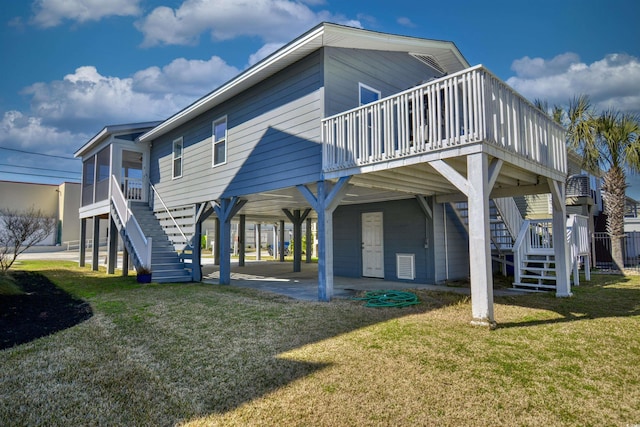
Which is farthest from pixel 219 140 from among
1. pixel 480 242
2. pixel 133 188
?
pixel 480 242

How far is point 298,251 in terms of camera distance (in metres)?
13.5

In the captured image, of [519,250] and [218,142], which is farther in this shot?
[218,142]

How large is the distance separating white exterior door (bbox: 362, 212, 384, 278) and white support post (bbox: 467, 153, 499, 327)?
573cm

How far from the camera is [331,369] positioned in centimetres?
337

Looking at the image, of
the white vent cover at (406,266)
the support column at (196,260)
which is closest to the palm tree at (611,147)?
the white vent cover at (406,266)

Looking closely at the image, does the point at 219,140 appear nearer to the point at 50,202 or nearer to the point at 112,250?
the point at 112,250

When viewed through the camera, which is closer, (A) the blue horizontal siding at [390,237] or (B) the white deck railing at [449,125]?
(B) the white deck railing at [449,125]

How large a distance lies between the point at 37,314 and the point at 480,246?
6.94 meters

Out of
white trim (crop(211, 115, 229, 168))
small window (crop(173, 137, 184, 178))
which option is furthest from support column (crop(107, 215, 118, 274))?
white trim (crop(211, 115, 229, 168))

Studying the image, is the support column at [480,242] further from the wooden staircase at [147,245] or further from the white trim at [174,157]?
the white trim at [174,157]

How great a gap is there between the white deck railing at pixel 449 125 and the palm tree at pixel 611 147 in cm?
597

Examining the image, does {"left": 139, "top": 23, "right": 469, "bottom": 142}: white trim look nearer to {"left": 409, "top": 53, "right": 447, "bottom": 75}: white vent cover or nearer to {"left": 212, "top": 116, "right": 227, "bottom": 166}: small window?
{"left": 409, "top": 53, "right": 447, "bottom": 75}: white vent cover

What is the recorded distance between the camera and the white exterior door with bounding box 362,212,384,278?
1057cm

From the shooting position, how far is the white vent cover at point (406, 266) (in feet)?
32.2
